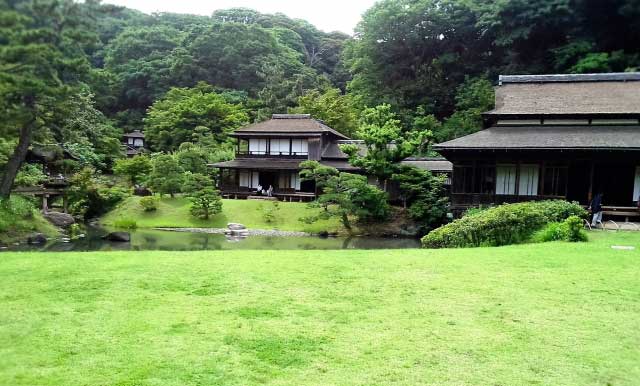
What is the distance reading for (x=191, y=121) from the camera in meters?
42.4

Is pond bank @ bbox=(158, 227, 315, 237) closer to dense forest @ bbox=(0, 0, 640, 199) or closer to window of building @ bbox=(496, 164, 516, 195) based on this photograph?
dense forest @ bbox=(0, 0, 640, 199)

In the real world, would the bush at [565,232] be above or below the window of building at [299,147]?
below

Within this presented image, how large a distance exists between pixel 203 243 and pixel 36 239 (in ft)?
22.5

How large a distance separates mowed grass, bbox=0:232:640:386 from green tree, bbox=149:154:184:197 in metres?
21.1

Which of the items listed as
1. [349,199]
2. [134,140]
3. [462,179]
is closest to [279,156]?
[349,199]

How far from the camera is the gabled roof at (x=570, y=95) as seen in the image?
73.4 ft

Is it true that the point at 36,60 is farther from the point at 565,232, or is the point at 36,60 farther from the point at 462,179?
the point at 462,179

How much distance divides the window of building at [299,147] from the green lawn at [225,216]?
19.8 ft

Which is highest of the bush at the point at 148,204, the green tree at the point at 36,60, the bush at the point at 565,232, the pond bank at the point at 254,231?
the green tree at the point at 36,60

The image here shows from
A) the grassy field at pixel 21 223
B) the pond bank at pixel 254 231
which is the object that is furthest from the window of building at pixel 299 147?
the grassy field at pixel 21 223

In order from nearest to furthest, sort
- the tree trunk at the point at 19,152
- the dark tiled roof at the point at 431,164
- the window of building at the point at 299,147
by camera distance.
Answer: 1. the tree trunk at the point at 19,152
2. the dark tiled roof at the point at 431,164
3. the window of building at the point at 299,147

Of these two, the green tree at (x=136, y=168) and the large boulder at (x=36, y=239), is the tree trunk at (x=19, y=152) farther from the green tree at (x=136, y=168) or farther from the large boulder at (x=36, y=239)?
the green tree at (x=136, y=168)

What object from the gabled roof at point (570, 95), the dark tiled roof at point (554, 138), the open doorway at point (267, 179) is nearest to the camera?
the dark tiled roof at point (554, 138)

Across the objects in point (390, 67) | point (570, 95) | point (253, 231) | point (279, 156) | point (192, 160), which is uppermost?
point (390, 67)
